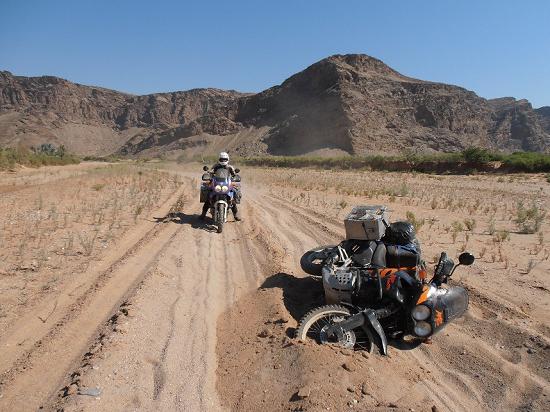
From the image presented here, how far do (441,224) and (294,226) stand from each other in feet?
13.6

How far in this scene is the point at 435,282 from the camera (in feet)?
16.5

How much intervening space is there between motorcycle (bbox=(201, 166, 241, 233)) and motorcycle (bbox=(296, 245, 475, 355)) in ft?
19.9

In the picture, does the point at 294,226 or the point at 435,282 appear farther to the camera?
the point at 294,226

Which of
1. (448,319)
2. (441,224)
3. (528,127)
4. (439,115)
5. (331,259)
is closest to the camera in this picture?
(448,319)

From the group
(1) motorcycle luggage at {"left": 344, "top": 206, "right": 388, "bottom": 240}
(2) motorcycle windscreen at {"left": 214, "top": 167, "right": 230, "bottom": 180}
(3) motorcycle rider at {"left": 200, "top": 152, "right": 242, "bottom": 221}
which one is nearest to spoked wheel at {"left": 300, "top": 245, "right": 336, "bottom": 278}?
(1) motorcycle luggage at {"left": 344, "top": 206, "right": 388, "bottom": 240}

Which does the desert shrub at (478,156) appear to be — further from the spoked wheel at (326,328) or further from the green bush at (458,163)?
the spoked wheel at (326,328)

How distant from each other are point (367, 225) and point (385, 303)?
3.75 ft

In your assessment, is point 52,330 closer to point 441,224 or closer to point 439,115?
point 441,224

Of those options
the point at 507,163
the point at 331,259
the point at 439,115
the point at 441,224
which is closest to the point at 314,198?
the point at 441,224

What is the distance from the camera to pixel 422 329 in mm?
4793

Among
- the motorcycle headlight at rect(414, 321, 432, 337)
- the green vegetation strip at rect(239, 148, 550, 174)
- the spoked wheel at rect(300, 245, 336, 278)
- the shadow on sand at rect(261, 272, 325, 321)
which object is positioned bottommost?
the green vegetation strip at rect(239, 148, 550, 174)

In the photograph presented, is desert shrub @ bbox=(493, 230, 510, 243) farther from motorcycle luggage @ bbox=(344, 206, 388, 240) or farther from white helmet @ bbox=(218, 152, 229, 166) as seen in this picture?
white helmet @ bbox=(218, 152, 229, 166)

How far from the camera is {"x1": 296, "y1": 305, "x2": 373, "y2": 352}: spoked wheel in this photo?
4867mm

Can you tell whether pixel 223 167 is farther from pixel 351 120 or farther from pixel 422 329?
pixel 351 120
